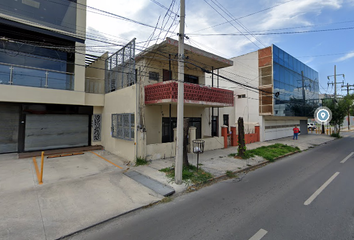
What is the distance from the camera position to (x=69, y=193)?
5289 millimetres

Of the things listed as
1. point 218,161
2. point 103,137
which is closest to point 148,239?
point 218,161

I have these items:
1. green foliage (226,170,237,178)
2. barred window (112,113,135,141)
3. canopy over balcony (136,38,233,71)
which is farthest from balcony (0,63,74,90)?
green foliage (226,170,237,178)

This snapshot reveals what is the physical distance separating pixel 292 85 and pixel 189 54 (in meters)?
15.5

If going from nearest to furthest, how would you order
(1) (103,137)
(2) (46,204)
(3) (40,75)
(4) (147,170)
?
(2) (46,204)
(4) (147,170)
(3) (40,75)
(1) (103,137)

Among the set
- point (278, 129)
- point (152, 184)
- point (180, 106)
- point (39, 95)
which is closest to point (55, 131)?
point (39, 95)

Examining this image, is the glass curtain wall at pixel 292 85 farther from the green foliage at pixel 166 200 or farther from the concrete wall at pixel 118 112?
the green foliage at pixel 166 200

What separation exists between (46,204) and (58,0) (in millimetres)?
11772

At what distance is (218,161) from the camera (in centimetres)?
911

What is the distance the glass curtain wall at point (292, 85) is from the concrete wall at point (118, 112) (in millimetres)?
14564

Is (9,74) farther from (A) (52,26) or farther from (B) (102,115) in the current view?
(B) (102,115)

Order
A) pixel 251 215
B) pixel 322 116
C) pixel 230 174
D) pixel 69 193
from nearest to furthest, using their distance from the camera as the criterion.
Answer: pixel 251 215, pixel 69 193, pixel 230 174, pixel 322 116

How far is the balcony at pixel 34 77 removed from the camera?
29.3 feet

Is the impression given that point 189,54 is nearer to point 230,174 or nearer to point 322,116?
point 230,174

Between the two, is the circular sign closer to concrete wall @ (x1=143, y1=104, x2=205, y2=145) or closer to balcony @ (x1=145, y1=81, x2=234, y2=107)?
balcony @ (x1=145, y1=81, x2=234, y2=107)
